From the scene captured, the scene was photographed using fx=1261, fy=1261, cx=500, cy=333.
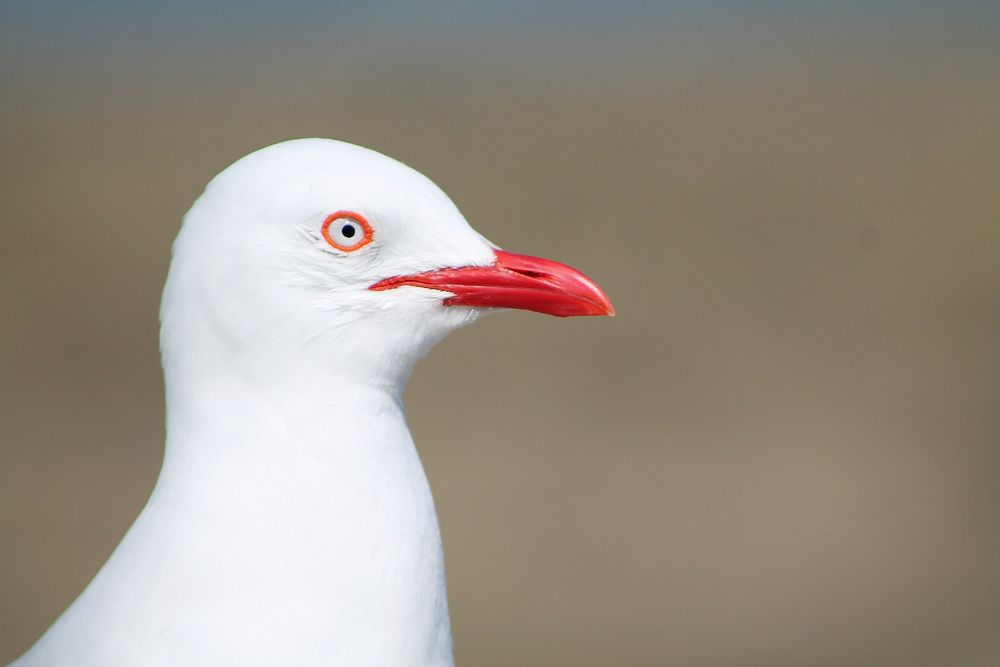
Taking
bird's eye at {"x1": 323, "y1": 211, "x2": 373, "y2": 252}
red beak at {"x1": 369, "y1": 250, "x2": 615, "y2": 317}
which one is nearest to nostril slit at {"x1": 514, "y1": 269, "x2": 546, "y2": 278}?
red beak at {"x1": 369, "y1": 250, "x2": 615, "y2": 317}

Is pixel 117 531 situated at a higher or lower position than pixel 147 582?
lower

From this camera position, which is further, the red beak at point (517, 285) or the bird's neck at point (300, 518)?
the red beak at point (517, 285)

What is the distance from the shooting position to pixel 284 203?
8.43 feet

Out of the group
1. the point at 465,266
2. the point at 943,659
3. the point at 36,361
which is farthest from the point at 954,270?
the point at 465,266

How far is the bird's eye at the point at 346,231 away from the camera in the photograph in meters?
2.61

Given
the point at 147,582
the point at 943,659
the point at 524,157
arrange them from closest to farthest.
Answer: the point at 147,582 < the point at 943,659 < the point at 524,157

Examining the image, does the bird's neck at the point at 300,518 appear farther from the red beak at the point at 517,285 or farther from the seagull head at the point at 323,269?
the red beak at the point at 517,285

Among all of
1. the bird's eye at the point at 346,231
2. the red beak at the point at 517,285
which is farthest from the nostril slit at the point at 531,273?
the bird's eye at the point at 346,231

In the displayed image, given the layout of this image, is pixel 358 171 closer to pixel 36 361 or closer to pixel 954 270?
pixel 36 361

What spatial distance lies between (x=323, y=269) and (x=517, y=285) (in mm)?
420

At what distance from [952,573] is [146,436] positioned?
574 centimetres

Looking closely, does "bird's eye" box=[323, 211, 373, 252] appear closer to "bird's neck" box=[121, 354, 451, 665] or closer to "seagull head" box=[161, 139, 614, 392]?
"seagull head" box=[161, 139, 614, 392]

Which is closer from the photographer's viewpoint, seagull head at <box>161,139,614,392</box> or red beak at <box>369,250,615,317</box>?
seagull head at <box>161,139,614,392</box>

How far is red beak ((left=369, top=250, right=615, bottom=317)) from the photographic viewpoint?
8.86 feet
